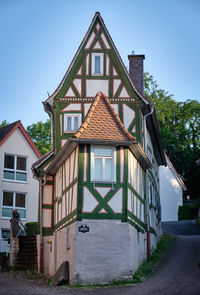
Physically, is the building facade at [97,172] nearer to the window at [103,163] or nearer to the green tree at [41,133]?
the window at [103,163]

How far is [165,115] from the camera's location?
56.6m

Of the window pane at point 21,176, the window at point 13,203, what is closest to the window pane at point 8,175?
the window pane at point 21,176

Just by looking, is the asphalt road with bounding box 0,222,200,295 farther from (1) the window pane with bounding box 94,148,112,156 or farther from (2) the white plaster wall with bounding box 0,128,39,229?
(2) the white plaster wall with bounding box 0,128,39,229

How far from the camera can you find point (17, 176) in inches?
1561

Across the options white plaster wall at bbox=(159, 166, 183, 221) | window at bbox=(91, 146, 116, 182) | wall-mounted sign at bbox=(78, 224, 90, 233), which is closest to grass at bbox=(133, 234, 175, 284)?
wall-mounted sign at bbox=(78, 224, 90, 233)

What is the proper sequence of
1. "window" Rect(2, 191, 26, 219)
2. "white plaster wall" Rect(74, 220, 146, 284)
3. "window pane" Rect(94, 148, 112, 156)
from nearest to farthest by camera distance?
"white plaster wall" Rect(74, 220, 146, 284)
"window pane" Rect(94, 148, 112, 156)
"window" Rect(2, 191, 26, 219)

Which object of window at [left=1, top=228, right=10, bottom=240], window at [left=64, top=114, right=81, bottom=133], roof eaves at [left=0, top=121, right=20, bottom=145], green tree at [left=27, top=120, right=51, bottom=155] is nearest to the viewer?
window at [left=64, top=114, right=81, bottom=133]

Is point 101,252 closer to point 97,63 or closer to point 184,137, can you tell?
point 97,63

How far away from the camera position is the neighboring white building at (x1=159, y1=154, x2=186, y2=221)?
5278 centimetres

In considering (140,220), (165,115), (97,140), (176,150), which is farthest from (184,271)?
(176,150)

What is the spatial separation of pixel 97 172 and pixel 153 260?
20.7ft

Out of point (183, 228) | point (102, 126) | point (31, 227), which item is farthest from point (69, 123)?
point (183, 228)

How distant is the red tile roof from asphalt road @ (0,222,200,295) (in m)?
5.64

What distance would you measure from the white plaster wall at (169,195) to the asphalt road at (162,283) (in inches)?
941
